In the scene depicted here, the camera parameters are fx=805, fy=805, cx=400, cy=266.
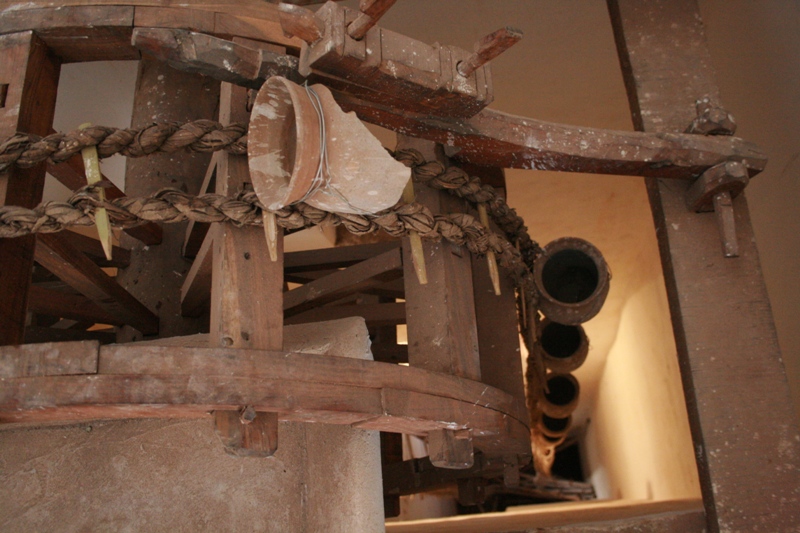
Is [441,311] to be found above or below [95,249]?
below

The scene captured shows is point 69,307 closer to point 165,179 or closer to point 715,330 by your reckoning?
point 165,179

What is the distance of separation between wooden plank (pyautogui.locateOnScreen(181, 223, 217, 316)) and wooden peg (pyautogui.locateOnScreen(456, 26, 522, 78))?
2.42 feet

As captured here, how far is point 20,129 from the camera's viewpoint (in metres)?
2.03

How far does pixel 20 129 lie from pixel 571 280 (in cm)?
222

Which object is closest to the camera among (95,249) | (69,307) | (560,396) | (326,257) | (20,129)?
(20,129)

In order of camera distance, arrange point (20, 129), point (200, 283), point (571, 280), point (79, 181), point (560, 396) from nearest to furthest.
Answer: point (20, 129), point (200, 283), point (79, 181), point (571, 280), point (560, 396)

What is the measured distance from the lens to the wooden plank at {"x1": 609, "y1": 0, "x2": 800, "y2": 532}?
2.49 meters

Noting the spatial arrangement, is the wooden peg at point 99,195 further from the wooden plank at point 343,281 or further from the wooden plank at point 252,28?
the wooden plank at point 343,281

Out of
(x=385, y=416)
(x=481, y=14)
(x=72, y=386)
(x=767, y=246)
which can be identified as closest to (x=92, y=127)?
(x=72, y=386)

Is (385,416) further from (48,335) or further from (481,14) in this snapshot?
(481,14)

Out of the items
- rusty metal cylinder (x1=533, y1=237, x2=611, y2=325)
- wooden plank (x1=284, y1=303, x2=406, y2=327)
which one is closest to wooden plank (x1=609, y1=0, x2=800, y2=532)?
rusty metal cylinder (x1=533, y1=237, x2=611, y2=325)

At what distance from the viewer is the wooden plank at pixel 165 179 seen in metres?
2.93

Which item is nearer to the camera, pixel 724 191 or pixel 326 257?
pixel 724 191

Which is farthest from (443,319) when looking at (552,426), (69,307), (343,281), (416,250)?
(552,426)
